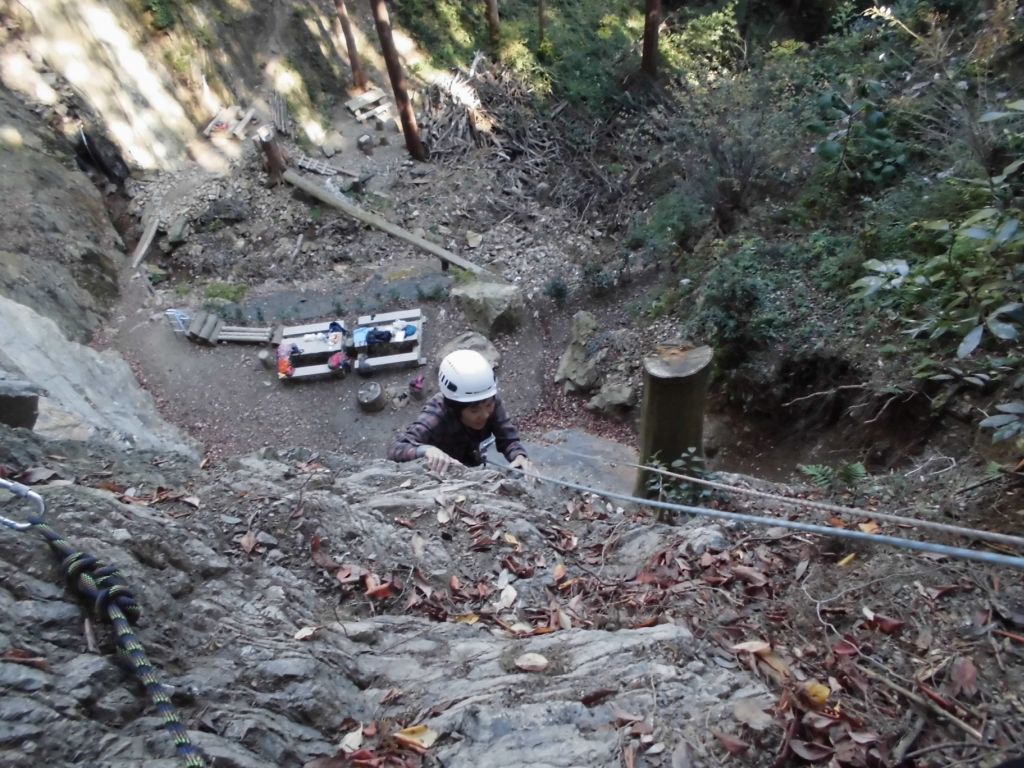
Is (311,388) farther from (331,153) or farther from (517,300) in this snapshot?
(331,153)

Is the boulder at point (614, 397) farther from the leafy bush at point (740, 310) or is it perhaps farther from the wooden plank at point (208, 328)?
the wooden plank at point (208, 328)

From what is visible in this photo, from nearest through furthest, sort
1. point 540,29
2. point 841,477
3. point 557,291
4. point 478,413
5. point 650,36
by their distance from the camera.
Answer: point 841,477
point 478,413
point 557,291
point 650,36
point 540,29

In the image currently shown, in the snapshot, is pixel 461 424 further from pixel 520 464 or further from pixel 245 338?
pixel 245 338

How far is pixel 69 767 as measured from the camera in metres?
1.59

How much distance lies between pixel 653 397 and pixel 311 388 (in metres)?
7.13

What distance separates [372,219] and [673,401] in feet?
31.9

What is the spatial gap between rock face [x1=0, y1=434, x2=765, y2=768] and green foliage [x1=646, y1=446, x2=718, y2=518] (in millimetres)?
391

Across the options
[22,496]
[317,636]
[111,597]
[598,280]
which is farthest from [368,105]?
[111,597]

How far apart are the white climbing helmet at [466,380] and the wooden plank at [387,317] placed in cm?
601

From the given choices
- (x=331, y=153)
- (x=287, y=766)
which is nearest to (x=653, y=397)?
(x=287, y=766)

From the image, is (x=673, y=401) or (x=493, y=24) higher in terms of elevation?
(x=493, y=24)

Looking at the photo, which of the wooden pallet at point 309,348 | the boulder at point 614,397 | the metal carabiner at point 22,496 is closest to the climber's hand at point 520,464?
the metal carabiner at point 22,496

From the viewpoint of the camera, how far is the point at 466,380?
4512 mm

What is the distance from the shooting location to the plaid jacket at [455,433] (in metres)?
4.64
